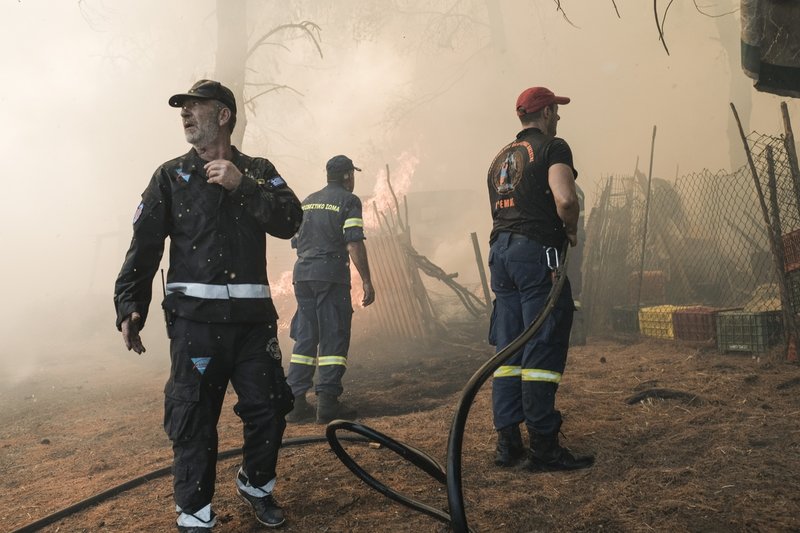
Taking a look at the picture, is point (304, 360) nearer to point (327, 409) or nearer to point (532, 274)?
point (327, 409)

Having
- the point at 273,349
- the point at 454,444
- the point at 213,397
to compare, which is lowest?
the point at 454,444

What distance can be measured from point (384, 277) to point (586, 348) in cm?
346

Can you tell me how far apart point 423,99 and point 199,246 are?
2024 centimetres

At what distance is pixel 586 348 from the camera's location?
27.2 feet

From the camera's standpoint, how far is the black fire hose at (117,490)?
3.46 meters

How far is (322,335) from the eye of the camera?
5652mm

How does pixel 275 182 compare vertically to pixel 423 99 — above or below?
below

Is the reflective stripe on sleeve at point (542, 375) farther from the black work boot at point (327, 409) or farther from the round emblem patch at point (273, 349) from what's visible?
the black work boot at point (327, 409)

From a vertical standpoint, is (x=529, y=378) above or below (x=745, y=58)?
below

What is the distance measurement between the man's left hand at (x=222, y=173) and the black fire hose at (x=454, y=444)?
1.29m

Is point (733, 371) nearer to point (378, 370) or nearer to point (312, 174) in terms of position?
point (378, 370)

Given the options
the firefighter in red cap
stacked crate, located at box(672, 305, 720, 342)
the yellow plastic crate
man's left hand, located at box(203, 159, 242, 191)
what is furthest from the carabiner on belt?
the yellow plastic crate

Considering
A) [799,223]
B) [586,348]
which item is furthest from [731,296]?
[799,223]

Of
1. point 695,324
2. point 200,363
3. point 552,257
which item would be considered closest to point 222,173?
point 200,363
